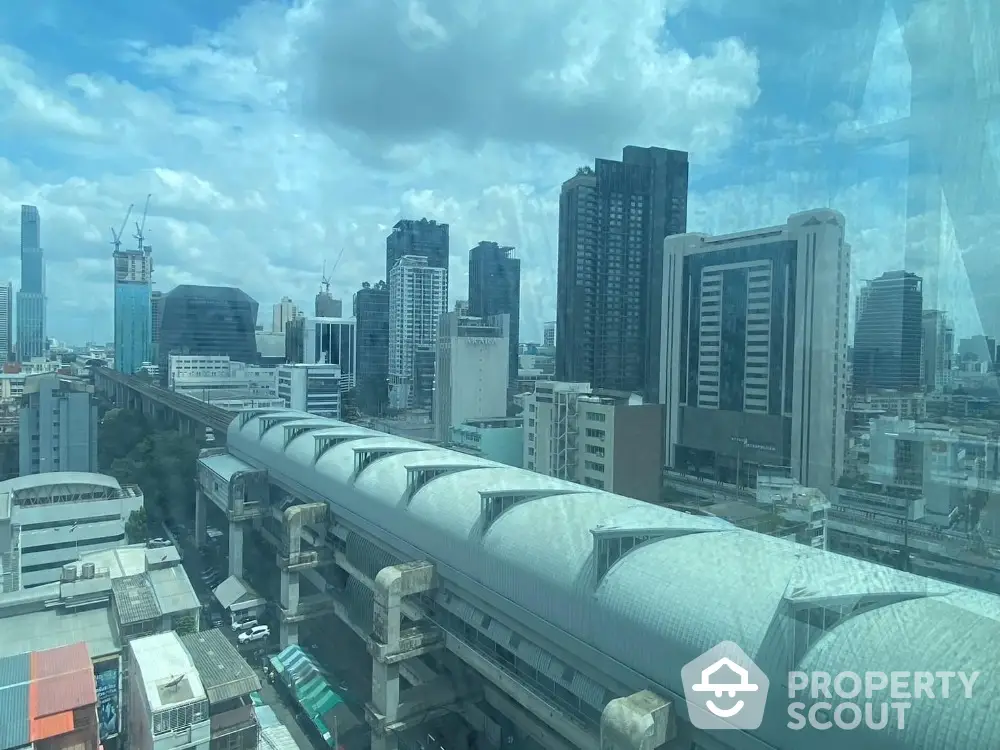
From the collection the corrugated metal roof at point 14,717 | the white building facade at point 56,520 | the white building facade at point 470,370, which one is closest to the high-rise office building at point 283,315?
the white building facade at point 470,370

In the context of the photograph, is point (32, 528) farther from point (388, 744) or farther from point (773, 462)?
point (773, 462)

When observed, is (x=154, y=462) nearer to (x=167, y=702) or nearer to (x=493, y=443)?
(x=493, y=443)

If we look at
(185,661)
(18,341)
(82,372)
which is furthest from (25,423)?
(185,661)

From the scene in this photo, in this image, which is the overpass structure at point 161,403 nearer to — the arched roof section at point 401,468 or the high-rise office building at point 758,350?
the arched roof section at point 401,468

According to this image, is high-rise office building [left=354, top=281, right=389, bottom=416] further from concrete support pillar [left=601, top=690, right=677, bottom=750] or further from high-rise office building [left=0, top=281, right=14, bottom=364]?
concrete support pillar [left=601, top=690, right=677, bottom=750]

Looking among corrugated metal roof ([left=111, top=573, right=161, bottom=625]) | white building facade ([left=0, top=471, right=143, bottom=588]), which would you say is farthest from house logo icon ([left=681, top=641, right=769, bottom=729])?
white building facade ([left=0, top=471, right=143, bottom=588])

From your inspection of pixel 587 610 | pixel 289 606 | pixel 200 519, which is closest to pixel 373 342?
pixel 200 519

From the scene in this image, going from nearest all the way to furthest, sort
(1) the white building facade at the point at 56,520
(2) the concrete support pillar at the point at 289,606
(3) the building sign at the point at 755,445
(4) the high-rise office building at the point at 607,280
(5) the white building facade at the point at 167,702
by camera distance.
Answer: (5) the white building facade at the point at 167,702 < (2) the concrete support pillar at the point at 289,606 < (1) the white building facade at the point at 56,520 < (3) the building sign at the point at 755,445 < (4) the high-rise office building at the point at 607,280
